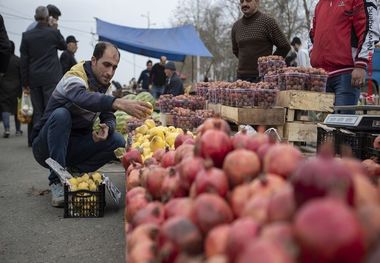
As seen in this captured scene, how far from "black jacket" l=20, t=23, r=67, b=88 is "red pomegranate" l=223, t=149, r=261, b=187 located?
624cm

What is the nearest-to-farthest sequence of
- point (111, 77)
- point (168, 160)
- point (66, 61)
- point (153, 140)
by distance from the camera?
point (168, 160)
point (153, 140)
point (111, 77)
point (66, 61)

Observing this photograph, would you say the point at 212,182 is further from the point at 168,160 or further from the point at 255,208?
the point at 168,160

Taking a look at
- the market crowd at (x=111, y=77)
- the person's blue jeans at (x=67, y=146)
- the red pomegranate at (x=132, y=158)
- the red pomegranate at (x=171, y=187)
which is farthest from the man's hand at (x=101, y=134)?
the red pomegranate at (x=171, y=187)

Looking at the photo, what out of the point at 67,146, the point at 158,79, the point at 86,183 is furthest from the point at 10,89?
the point at 86,183

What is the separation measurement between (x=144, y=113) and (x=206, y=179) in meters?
2.15

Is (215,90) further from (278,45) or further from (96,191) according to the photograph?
(96,191)

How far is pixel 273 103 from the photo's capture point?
4758mm

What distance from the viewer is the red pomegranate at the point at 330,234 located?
0.87 metres

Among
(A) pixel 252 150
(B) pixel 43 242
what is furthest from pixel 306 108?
(A) pixel 252 150

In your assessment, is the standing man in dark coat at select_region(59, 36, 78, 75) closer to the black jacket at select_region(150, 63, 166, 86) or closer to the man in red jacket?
the black jacket at select_region(150, 63, 166, 86)

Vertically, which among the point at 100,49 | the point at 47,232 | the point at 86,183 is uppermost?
the point at 100,49

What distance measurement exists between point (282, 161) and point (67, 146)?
10.4 feet

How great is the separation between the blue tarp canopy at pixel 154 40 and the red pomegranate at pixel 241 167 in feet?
45.2

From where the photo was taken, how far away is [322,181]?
987 millimetres
